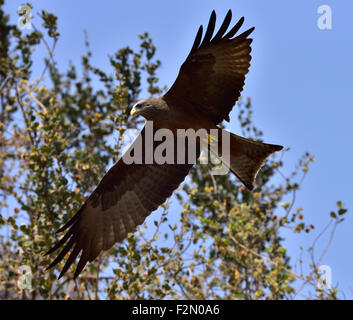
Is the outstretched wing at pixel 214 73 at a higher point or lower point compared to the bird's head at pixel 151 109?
higher

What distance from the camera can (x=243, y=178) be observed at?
5617 millimetres

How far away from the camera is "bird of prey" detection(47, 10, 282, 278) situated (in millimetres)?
5242

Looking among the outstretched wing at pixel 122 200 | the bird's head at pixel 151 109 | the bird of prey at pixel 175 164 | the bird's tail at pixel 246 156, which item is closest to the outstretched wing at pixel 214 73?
the bird of prey at pixel 175 164

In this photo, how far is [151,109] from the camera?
5293mm

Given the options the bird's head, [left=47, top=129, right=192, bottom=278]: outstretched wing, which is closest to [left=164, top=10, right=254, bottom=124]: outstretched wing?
the bird's head

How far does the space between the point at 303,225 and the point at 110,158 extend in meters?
2.68

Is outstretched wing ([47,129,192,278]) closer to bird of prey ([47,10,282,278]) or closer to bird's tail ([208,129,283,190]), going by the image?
bird of prey ([47,10,282,278])

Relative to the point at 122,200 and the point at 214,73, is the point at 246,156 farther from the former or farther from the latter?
the point at 122,200

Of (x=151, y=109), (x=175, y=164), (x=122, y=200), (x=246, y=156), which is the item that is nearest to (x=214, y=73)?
(x=151, y=109)

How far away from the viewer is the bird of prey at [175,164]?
17.2 ft

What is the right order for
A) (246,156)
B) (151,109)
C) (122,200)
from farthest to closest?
(122,200) < (246,156) < (151,109)

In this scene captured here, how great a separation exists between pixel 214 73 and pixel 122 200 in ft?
6.57

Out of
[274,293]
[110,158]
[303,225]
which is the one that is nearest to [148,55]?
[110,158]

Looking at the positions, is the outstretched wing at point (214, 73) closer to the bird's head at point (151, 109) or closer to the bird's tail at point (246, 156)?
the bird's head at point (151, 109)
